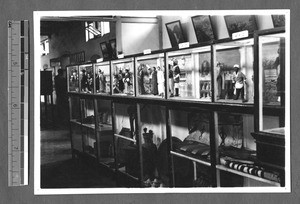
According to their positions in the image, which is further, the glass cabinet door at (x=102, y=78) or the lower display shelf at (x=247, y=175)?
the glass cabinet door at (x=102, y=78)

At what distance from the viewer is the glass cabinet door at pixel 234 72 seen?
5.07 feet

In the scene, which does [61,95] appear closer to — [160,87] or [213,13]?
[160,87]

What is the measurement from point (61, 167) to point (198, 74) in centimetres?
69

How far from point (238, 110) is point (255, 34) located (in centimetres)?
30

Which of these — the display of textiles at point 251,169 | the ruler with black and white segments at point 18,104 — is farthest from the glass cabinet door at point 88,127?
the display of textiles at point 251,169

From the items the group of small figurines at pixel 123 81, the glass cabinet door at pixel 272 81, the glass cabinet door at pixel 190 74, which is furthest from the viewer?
the group of small figurines at pixel 123 81

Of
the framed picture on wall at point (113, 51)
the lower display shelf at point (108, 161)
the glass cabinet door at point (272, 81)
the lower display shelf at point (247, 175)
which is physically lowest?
the lower display shelf at point (247, 175)

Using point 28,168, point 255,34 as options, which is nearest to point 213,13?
point 255,34

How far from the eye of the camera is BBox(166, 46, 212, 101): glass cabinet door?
1.64 metres

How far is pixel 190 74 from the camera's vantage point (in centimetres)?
167

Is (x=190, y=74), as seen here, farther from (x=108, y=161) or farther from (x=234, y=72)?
(x=108, y=161)

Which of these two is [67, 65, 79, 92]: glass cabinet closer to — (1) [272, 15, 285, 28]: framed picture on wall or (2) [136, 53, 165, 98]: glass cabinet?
(2) [136, 53, 165, 98]: glass cabinet

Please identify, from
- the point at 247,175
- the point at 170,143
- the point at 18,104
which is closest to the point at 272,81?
the point at 247,175

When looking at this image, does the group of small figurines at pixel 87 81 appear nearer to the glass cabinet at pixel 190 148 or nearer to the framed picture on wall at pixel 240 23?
the glass cabinet at pixel 190 148
